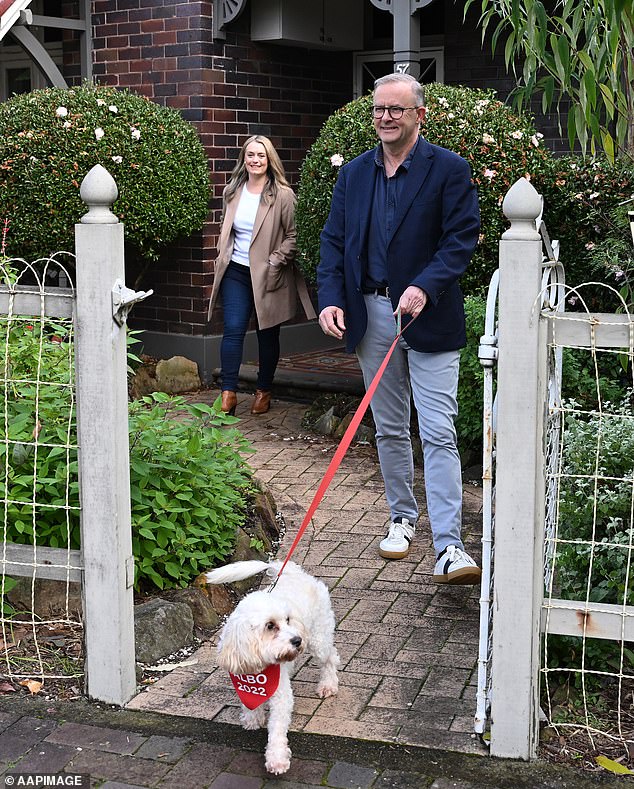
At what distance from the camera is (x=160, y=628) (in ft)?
13.6

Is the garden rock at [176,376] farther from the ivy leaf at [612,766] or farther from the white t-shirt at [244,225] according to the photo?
the ivy leaf at [612,766]

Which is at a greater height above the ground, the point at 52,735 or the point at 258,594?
the point at 258,594

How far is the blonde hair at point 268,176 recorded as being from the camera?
783 centimetres

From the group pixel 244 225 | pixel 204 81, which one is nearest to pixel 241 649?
pixel 244 225

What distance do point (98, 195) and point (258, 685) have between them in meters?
1.61

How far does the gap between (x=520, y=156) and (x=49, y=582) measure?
4.14 m

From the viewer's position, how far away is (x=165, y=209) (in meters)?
8.38

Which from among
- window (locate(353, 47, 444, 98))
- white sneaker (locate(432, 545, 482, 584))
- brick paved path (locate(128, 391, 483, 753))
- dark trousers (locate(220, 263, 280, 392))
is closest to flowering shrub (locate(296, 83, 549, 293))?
dark trousers (locate(220, 263, 280, 392))

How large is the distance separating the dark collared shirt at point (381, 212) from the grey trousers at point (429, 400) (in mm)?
122

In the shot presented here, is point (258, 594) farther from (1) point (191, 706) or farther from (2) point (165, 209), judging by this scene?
(2) point (165, 209)

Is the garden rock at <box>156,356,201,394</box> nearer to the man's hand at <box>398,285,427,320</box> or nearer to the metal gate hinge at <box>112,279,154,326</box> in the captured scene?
the man's hand at <box>398,285,427,320</box>

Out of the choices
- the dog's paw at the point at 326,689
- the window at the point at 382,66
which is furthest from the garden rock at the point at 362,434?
the window at the point at 382,66

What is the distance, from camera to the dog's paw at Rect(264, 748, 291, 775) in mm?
3287

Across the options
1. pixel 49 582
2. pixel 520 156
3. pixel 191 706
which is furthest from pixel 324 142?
pixel 191 706
